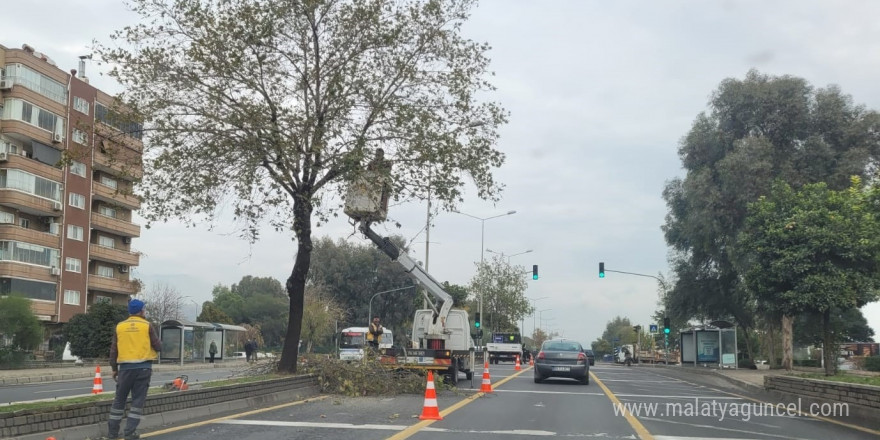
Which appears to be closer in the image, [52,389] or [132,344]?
[132,344]

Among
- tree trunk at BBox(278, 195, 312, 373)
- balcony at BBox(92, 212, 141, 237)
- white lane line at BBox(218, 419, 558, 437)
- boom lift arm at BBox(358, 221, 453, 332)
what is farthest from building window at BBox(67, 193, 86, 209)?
white lane line at BBox(218, 419, 558, 437)

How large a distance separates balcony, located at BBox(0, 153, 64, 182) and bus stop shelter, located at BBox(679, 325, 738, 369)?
1517 inches

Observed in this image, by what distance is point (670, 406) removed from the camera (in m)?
16.0

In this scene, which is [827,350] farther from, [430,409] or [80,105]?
[80,105]

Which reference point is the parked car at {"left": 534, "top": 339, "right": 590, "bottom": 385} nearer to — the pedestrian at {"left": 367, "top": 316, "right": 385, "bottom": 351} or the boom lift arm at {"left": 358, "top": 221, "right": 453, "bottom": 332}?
the boom lift arm at {"left": 358, "top": 221, "right": 453, "bottom": 332}

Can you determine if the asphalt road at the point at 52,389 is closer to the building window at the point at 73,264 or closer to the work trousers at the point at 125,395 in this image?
the work trousers at the point at 125,395

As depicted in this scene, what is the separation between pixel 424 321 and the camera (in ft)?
75.7

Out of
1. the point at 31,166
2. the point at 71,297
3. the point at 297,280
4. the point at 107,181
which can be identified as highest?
the point at 107,181

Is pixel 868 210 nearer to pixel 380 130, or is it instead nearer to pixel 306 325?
pixel 380 130

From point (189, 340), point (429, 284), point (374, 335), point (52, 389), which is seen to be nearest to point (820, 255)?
point (429, 284)

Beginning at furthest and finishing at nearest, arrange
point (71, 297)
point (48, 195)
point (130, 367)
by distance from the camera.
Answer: point (71, 297)
point (48, 195)
point (130, 367)

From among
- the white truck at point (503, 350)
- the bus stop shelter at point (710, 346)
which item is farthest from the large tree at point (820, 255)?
the white truck at point (503, 350)

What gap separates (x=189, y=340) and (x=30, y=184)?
53.8ft

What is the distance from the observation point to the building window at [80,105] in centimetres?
5339
